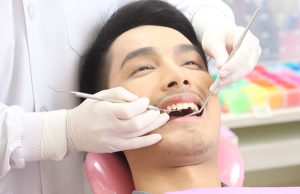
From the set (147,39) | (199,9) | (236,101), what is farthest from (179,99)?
(236,101)

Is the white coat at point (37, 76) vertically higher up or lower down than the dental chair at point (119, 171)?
higher up

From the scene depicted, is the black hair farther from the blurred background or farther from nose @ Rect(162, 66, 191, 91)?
the blurred background

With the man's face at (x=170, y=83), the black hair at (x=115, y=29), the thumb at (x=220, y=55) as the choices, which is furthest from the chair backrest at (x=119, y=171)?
the thumb at (x=220, y=55)

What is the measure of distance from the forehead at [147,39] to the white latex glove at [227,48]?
8 centimetres

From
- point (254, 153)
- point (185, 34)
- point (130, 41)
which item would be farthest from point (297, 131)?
point (130, 41)

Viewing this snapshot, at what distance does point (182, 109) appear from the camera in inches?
47.7

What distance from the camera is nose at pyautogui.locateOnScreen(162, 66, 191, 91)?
47.9 inches

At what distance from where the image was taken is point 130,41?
1338 mm

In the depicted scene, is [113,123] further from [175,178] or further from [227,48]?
[227,48]

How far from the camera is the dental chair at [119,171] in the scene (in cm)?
131

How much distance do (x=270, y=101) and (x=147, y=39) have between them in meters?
1.05

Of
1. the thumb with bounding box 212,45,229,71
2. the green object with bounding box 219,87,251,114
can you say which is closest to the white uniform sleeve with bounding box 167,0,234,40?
the thumb with bounding box 212,45,229,71

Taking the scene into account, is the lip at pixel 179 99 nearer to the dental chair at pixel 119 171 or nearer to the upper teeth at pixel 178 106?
the upper teeth at pixel 178 106

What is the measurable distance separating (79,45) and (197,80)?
0.42 metres
